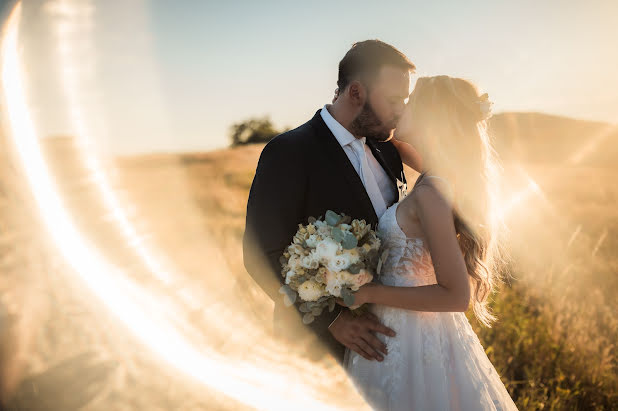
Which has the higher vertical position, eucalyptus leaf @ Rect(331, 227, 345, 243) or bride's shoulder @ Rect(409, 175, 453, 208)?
bride's shoulder @ Rect(409, 175, 453, 208)

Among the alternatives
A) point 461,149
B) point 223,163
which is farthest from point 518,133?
point 223,163

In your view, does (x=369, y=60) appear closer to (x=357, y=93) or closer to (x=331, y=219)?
(x=357, y=93)

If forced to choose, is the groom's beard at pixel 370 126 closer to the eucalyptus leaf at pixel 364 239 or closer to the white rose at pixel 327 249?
the eucalyptus leaf at pixel 364 239

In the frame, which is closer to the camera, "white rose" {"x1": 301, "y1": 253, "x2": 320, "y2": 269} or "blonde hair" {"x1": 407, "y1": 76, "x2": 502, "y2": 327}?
"white rose" {"x1": 301, "y1": 253, "x2": 320, "y2": 269}

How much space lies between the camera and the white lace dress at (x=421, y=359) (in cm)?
245

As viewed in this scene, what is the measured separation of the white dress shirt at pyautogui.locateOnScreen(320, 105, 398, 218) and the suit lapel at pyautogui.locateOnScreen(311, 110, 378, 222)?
17cm

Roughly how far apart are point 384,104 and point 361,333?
6.12ft

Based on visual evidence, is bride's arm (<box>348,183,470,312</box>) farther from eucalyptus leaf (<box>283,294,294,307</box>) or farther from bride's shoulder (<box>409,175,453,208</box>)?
eucalyptus leaf (<box>283,294,294,307</box>)

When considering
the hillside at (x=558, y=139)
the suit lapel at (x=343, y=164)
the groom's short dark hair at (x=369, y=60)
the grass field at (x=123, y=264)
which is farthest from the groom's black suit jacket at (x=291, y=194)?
the hillside at (x=558, y=139)

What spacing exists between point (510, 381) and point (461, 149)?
96.4 inches

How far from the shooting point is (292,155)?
3.08 meters

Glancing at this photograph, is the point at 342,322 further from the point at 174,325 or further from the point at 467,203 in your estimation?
the point at 174,325

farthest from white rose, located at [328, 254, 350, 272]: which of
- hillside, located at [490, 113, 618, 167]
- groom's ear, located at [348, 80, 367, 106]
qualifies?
hillside, located at [490, 113, 618, 167]

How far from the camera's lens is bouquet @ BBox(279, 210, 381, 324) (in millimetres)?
2312
